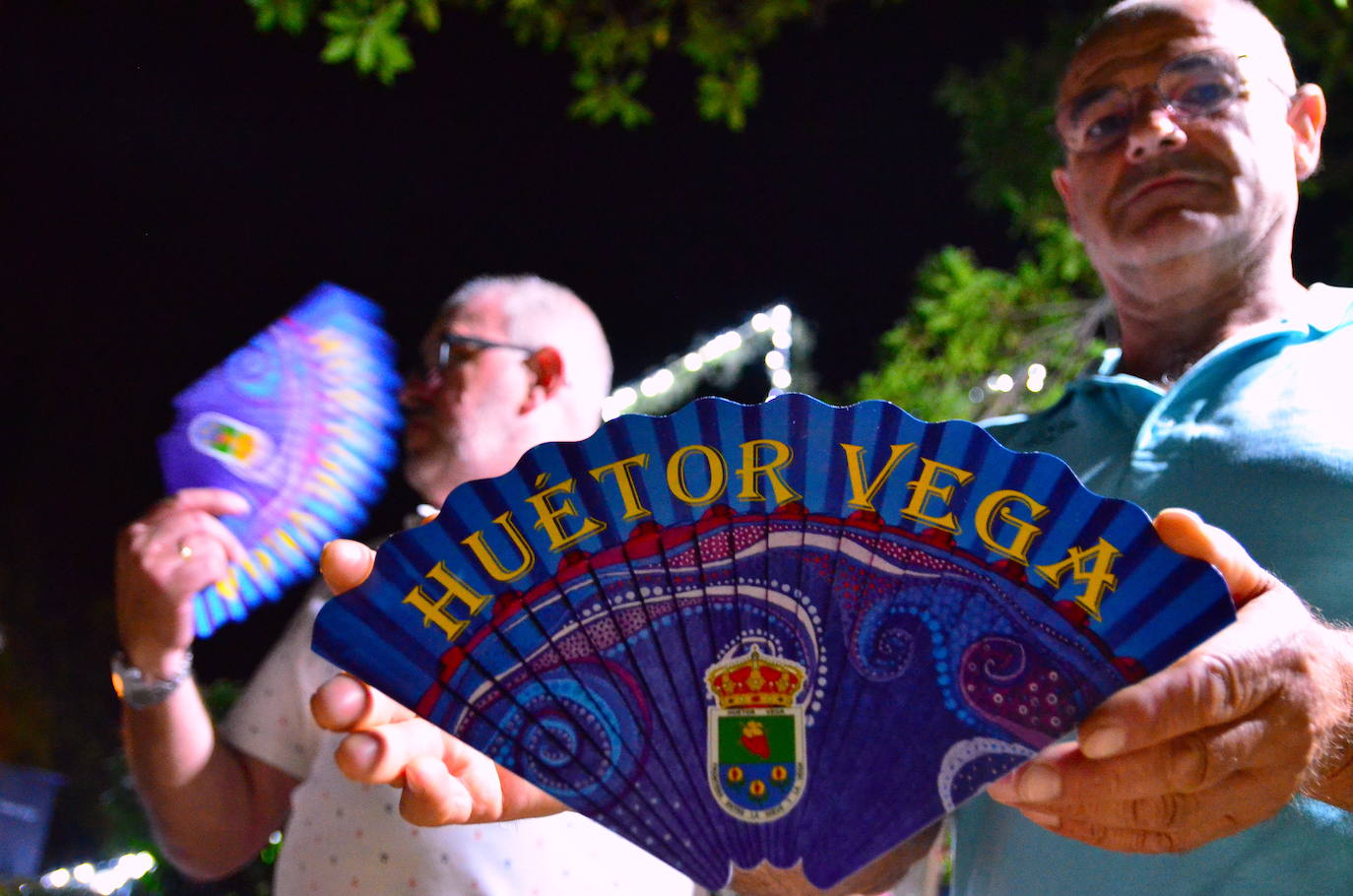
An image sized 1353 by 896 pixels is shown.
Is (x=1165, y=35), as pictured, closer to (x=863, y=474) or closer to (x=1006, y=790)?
(x=863, y=474)

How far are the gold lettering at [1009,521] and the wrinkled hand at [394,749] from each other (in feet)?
1.55

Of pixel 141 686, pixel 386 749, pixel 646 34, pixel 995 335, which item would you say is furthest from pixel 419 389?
pixel 995 335

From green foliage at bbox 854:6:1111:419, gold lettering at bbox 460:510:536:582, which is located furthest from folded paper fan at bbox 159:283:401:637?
green foliage at bbox 854:6:1111:419

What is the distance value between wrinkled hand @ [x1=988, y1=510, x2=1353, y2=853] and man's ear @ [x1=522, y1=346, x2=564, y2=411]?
141cm

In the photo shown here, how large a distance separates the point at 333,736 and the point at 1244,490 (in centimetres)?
132

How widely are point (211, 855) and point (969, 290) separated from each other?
318 cm

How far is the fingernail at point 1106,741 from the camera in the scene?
2.58ft

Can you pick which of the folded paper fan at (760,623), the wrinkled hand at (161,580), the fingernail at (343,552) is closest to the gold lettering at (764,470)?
the folded paper fan at (760,623)

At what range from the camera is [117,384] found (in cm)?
491

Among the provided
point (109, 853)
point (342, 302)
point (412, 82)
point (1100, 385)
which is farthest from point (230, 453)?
point (412, 82)

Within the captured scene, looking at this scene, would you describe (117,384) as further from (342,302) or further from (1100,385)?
(1100,385)

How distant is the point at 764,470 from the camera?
91 centimetres

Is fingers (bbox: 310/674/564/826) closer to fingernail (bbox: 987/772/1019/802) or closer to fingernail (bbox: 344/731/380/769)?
fingernail (bbox: 344/731/380/769)

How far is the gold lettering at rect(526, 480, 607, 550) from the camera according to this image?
938 mm
